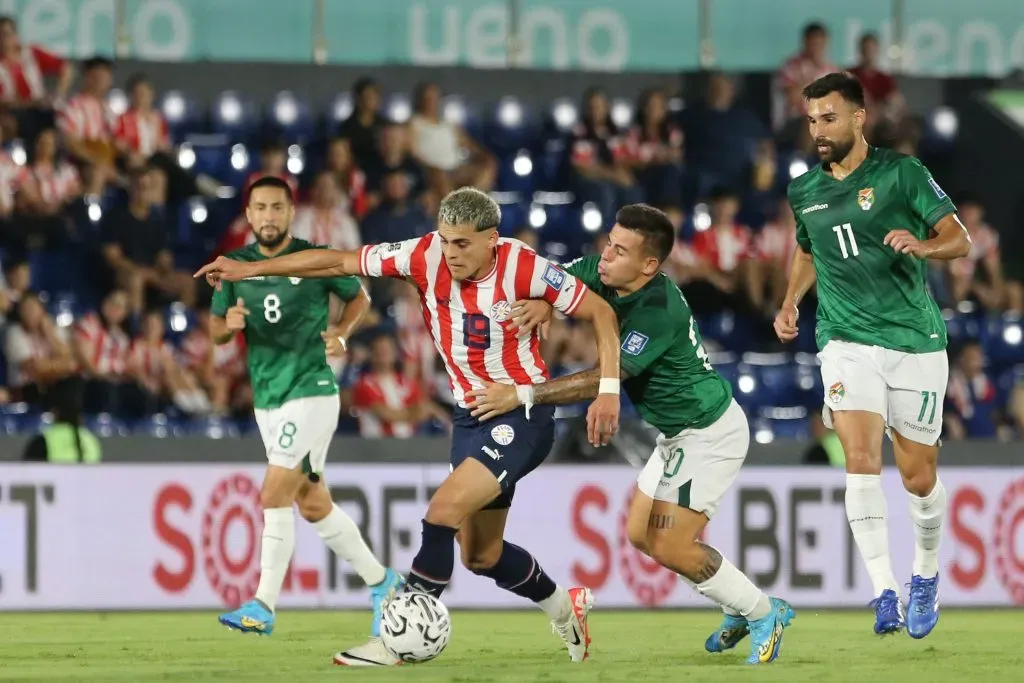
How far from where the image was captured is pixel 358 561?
1038cm

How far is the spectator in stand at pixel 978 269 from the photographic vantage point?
56.1 ft

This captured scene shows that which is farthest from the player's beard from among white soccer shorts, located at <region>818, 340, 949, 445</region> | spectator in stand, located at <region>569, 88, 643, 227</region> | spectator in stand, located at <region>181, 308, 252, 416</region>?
spectator in stand, located at <region>569, 88, 643, 227</region>

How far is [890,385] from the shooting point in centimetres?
880

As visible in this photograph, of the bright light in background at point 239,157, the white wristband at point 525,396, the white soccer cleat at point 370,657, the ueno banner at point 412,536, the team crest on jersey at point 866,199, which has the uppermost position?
the bright light in background at point 239,157

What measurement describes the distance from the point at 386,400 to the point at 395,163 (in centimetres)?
326

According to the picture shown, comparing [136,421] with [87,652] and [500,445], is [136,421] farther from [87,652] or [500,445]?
[500,445]

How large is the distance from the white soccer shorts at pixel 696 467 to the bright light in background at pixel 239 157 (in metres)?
9.27

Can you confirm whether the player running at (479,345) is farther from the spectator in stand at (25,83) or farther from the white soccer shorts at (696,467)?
the spectator in stand at (25,83)

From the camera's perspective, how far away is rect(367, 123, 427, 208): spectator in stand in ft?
55.4

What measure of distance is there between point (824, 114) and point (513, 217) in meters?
8.57

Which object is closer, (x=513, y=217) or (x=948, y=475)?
(x=948, y=475)

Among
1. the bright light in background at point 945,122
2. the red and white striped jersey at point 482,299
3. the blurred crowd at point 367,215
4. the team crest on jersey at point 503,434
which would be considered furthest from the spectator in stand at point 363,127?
the team crest on jersey at point 503,434

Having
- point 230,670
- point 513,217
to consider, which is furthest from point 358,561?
point 513,217

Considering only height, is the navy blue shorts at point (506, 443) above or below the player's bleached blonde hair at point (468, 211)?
below
